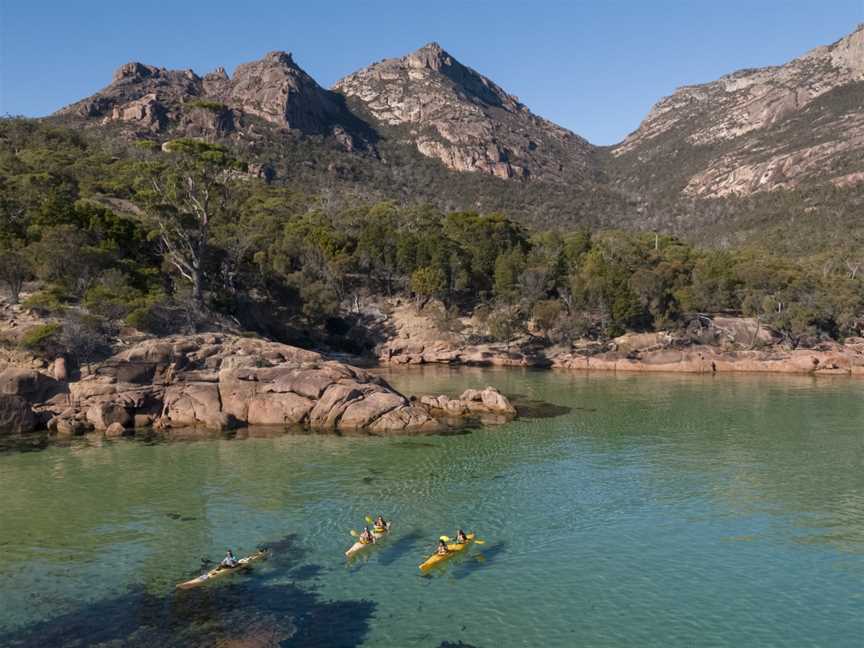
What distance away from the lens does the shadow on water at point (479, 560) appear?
68.1 feet

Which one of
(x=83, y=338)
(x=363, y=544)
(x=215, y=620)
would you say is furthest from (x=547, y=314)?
(x=215, y=620)

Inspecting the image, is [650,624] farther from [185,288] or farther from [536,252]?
[536,252]

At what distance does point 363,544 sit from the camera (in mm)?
22656

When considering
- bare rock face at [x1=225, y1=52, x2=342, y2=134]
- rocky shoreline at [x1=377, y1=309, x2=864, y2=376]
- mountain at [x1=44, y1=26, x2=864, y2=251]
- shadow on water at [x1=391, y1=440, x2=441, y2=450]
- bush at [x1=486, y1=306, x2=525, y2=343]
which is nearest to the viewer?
shadow on water at [x1=391, y1=440, x2=441, y2=450]

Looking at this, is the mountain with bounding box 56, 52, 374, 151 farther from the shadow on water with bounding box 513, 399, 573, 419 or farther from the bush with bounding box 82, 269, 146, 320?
the shadow on water with bounding box 513, 399, 573, 419

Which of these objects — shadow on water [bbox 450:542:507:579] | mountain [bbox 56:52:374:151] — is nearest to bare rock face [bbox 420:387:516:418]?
shadow on water [bbox 450:542:507:579]

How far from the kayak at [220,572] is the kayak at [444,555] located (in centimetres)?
560

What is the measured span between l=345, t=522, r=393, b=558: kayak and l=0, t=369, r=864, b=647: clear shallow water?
37 cm

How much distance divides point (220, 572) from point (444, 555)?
7.09 metres

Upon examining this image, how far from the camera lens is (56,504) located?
90.3 feet

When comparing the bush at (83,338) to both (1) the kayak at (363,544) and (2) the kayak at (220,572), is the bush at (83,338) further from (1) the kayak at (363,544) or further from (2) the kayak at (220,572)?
(1) the kayak at (363,544)

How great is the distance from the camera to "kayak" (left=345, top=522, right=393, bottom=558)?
2216 cm

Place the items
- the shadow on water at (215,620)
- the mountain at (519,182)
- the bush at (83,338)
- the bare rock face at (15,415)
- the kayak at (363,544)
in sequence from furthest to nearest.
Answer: the mountain at (519,182) < the bush at (83,338) < the bare rock face at (15,415) < the kayak at (363,544) < the shadow on water at (215,620)

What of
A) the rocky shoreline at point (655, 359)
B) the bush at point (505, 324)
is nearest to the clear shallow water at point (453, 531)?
the rocky shoreline at point (655, 359)
